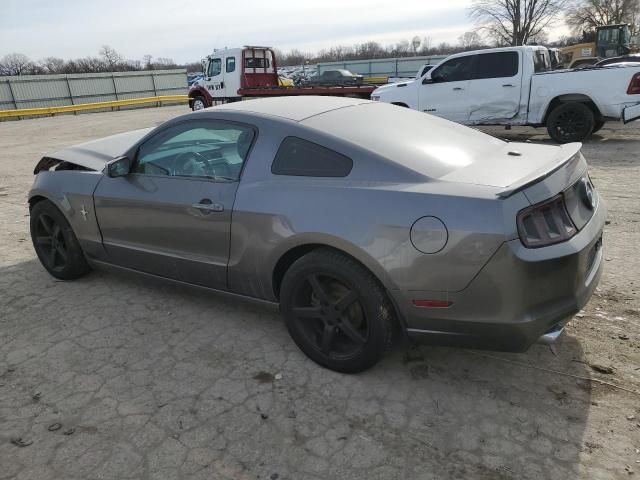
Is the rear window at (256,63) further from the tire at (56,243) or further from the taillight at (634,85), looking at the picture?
the tire at (56,243)

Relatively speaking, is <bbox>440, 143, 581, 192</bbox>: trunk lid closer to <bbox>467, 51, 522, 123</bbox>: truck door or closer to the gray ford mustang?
the gray ford mustang

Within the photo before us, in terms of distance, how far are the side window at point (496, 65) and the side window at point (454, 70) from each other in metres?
0.17

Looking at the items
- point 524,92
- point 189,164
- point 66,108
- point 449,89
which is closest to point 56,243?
point 189,164

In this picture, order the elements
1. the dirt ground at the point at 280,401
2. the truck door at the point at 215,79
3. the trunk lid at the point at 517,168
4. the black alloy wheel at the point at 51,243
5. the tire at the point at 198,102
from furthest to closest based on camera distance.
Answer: the tire at the point at 198,102 → the truck door at the point at 215,79 → the black alloy wheel at the point at 51,243 → the trunk lid at the point at 517,168 → the dirt ground at the point at 280,401

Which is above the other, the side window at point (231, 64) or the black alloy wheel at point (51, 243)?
the side window at point (231, 64)

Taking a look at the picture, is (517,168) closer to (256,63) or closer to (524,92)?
(524,92)

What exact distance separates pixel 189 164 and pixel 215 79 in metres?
16.0

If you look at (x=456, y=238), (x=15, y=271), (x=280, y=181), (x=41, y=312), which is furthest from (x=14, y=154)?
(x=456, y=238)

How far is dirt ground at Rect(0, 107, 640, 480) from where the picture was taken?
224cm

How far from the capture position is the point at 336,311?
8.99 ft

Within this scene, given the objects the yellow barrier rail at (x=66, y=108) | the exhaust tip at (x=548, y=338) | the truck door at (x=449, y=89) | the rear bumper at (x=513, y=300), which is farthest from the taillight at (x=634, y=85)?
the yellow barrier rail at (x=66, y=108)

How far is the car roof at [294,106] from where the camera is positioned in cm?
309

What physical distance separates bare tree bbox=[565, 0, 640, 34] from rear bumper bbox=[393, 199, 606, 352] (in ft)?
218

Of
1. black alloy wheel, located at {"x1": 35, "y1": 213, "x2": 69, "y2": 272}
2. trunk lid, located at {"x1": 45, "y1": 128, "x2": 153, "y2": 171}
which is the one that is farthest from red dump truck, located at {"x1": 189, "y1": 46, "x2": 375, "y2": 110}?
black alloy wheel, located at {"x1": 35, "y1": 213, "x2": 69, "y2": 272}
